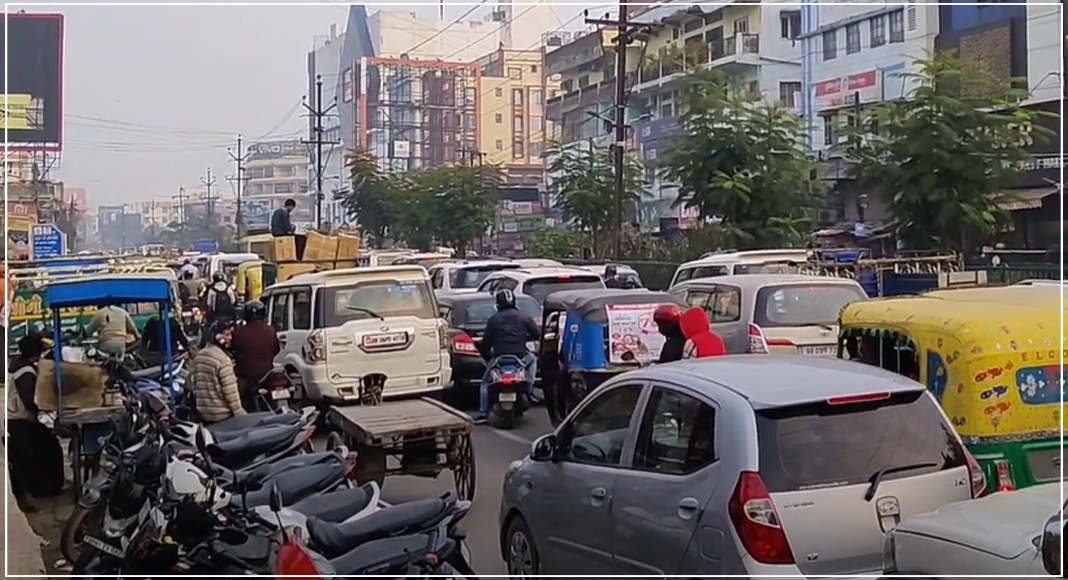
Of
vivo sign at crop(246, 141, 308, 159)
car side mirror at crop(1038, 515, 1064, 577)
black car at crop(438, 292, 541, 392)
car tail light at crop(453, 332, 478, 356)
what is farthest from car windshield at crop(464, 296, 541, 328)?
vivo sign at crop(246, 141, 308, 159)

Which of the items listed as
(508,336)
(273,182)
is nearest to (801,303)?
(508,336)

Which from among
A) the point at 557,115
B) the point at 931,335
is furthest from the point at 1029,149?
the point at 557,115

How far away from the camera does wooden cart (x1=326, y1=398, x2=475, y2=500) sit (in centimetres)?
808

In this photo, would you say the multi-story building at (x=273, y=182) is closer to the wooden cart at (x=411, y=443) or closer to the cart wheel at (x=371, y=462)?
the wooden cart at (x=411, y=443)

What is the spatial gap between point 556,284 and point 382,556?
11.5 metres

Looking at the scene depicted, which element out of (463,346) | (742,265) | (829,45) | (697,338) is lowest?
(463,346)

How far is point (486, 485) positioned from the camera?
10016 mm

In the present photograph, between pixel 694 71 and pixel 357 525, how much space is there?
2679cm

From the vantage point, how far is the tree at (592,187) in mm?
38219

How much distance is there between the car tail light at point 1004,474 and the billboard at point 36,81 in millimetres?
10335

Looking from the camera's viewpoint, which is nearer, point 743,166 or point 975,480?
point 975,480

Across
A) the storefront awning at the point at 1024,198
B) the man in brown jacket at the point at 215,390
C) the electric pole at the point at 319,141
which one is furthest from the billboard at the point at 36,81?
the electric pole at the point at 319,141

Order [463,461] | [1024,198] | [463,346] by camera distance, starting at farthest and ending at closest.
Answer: [1024,198], [463,346], [463,461]

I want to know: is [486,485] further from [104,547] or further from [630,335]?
[104,547]
